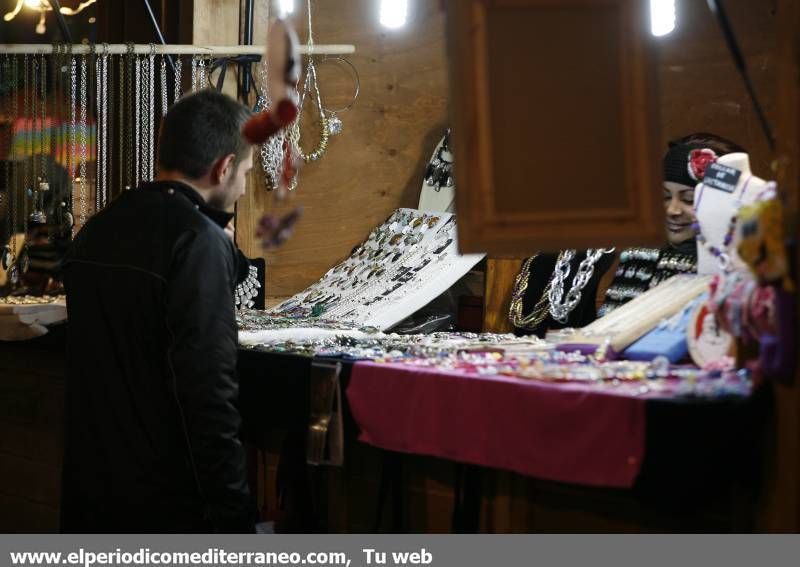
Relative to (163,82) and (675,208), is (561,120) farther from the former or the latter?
(163,82)

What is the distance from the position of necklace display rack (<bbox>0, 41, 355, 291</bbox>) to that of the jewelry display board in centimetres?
104

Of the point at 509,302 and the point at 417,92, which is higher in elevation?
the point at 417,92

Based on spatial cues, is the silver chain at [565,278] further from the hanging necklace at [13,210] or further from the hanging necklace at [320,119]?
the hanging necklace at [13,210]

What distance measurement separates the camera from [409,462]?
322 centimetres

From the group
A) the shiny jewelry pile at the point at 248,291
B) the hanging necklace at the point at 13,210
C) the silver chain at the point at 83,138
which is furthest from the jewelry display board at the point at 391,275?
the hanging necklace at the point at 13,210

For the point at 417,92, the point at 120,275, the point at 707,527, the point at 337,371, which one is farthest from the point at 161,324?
the point at 417,92

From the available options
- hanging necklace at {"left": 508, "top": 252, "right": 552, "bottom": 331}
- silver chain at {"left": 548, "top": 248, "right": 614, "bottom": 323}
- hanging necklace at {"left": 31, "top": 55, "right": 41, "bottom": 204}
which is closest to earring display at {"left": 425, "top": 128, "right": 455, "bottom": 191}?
hanging necklace at {"left": 508, "top": 252, "right": 552, "bottom": 331}

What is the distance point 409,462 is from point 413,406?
33cm

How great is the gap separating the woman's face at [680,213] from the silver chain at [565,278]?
1.32 feet

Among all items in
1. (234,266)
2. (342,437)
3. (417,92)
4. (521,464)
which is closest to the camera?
(521,464)

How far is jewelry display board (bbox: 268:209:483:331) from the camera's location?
4.42m

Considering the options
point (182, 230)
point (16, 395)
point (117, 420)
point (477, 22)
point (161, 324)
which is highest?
point (477, 22)

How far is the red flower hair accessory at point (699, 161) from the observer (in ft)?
11.8

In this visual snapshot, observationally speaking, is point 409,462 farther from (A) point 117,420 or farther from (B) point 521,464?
(A) point 117,420
